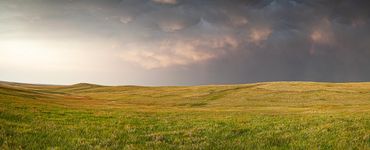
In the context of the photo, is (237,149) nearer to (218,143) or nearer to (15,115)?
(218,143)

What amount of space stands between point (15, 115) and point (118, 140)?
11865 millimetres

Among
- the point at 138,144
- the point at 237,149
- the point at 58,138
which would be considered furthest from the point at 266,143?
the point at 58,138

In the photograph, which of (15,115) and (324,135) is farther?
(15,115)

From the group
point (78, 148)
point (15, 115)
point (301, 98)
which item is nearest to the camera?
point (78, 148)

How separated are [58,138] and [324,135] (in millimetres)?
13174

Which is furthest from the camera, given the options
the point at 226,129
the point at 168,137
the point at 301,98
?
the point at 301,98

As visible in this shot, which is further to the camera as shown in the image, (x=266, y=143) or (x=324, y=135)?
(x=324, y=135)

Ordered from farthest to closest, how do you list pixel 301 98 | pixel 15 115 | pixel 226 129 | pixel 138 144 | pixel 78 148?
pixel 301 98 < pixel 15 115 < pixel 226 129 < pixel 138 144 < pixel 78 148

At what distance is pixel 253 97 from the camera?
10650cm

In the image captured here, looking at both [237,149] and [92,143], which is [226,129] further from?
[92,143]

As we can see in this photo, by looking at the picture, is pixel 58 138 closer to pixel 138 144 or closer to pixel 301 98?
pixel 138 144

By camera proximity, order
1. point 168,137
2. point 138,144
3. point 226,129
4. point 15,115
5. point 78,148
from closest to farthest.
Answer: point 78,148
point 138,144
point 168,137
point 226,129
point 15,115

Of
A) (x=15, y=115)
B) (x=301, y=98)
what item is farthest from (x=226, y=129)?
(x=301, y=98)

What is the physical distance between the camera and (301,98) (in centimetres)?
10050
